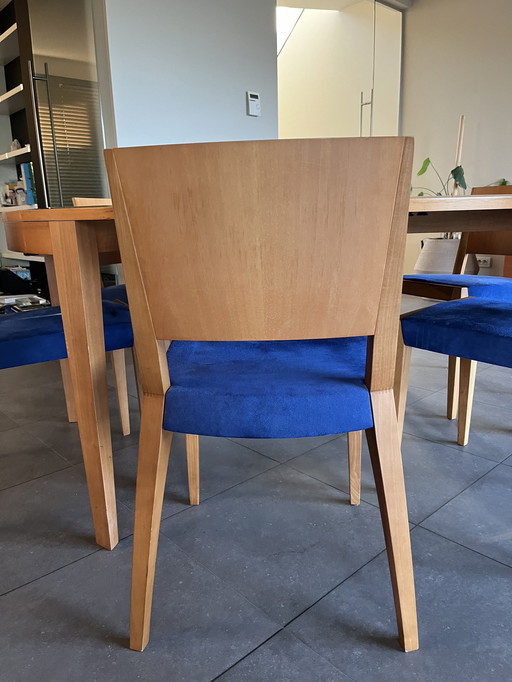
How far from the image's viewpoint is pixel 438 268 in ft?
12.1

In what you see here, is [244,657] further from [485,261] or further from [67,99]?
[485,261]

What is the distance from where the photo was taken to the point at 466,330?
3.62 feet

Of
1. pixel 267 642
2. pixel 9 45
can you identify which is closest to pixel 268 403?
pixel 267 642

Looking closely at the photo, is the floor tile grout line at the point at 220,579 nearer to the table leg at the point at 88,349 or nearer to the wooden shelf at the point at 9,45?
the table leg at the point at 88,349

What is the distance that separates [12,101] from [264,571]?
144 inches

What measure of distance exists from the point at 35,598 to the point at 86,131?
2.39 meters

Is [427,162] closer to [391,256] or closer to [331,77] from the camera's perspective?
[331,77]

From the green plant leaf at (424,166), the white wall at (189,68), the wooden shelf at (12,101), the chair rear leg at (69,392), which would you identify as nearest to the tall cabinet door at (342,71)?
the green plant leaf at (424,166)

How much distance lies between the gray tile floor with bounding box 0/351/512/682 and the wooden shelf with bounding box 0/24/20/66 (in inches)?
107

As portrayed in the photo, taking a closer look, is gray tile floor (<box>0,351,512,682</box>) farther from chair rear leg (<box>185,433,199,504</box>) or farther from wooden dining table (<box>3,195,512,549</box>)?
wooden dining table (<box>3,195,512,549</box>)

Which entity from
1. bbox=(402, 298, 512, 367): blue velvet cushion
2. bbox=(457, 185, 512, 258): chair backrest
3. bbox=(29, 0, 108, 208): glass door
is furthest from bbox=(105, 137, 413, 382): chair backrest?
bbox=(29, 0, 108, 208): glass door

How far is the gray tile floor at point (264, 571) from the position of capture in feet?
2.57

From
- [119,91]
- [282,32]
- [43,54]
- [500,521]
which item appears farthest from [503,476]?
[282,32]

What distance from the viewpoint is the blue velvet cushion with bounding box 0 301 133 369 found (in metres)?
1.13
